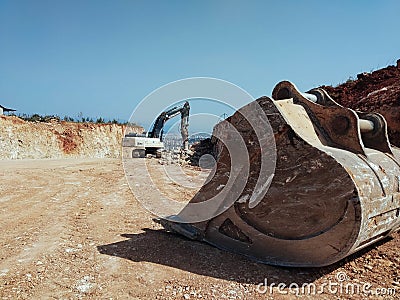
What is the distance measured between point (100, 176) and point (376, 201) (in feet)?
28.0

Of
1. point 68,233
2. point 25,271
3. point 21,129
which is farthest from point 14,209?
point 21,129

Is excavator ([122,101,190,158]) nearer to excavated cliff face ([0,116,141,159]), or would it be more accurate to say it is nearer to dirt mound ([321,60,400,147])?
excavated cliff face ([0,116,141,159])

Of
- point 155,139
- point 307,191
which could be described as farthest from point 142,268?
point 155,139

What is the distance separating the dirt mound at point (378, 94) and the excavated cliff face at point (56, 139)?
18749 millimetres

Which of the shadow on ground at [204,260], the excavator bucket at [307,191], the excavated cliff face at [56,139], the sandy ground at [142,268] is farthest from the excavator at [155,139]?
the excavator bucket at [307,191]

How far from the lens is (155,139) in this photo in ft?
64.7

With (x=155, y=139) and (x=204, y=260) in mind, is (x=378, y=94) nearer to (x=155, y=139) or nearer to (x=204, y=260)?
(x=204, y=260)

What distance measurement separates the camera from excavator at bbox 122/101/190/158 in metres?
18.5

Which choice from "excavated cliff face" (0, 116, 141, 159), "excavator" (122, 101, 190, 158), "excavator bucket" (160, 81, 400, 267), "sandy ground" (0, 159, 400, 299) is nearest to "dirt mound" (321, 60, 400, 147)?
"excavator bucket" (160, 81, 400, 267)

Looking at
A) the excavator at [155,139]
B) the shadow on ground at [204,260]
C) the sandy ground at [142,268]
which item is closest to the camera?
the sandy ground at [142,268]

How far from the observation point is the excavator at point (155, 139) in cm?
1853

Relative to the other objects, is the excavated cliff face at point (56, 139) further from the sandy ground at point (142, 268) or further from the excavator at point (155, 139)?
the sandy ground at point (142, 268)

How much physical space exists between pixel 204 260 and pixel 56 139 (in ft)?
78.9

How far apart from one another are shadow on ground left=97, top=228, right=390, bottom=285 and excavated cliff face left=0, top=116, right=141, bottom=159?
20.0 meters
